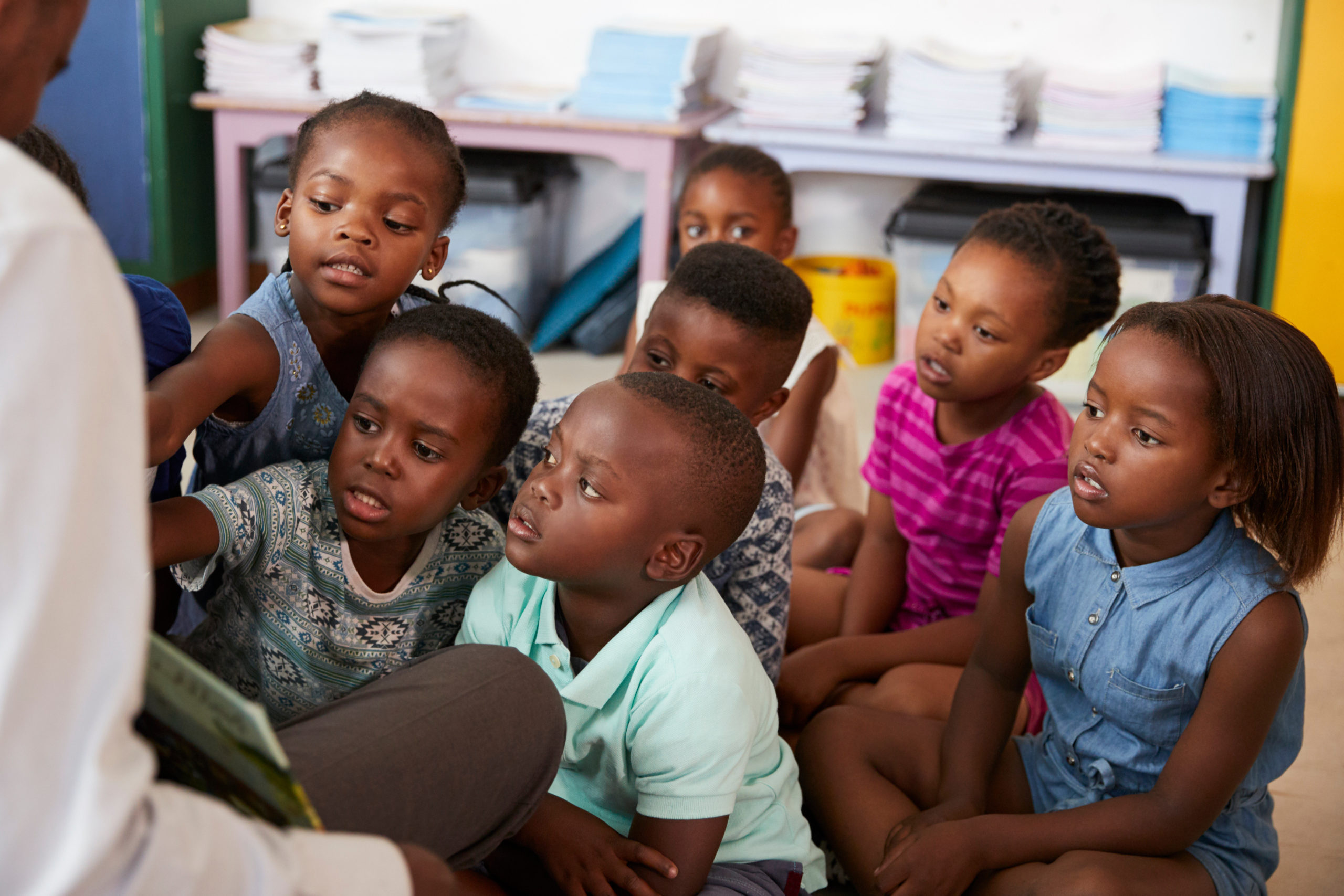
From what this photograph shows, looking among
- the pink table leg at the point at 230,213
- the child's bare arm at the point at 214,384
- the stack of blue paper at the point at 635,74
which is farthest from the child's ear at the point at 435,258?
the pink table leg at the point at 230,213

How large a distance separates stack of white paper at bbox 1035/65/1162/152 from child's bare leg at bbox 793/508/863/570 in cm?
143

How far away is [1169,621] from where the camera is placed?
1140mm

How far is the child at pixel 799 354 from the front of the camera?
6.00ft

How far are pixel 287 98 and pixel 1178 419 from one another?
2615 millimetres

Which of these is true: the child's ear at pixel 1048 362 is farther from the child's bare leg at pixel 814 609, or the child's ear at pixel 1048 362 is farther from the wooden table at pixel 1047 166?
the wooden table at pixel 1047 166

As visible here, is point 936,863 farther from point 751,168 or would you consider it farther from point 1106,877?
point 751,168

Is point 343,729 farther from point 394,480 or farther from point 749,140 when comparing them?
point 749,140

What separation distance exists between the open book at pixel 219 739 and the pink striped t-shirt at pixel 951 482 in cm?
101

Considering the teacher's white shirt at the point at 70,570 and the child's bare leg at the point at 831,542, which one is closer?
the teacher's white shirt at the point at 70,570

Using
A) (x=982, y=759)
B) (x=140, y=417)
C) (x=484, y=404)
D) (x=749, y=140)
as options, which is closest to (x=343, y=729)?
(x=140, y=417)

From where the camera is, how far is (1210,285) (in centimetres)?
293

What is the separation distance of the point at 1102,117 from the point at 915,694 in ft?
Result: 6.26

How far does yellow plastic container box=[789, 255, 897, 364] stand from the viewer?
3.21m

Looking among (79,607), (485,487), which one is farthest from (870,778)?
(79,607)
